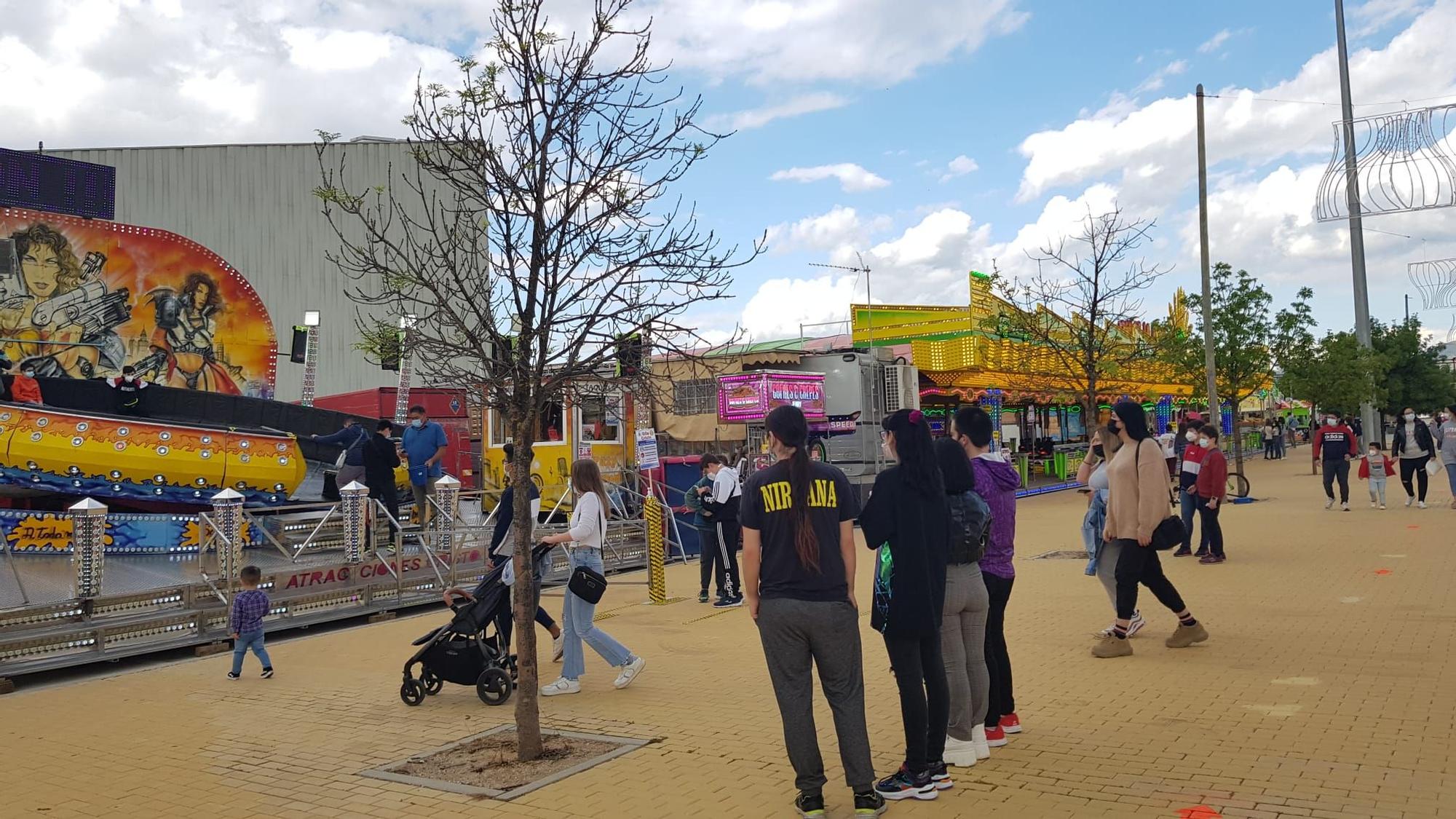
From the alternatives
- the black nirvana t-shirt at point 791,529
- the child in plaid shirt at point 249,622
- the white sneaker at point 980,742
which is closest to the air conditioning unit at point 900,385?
the child in plaid shirt at point 249,622

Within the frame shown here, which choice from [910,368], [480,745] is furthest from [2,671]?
[910,368]

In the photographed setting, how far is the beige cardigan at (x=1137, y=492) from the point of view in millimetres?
7539

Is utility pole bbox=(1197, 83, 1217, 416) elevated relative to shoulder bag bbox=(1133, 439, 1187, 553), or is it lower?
elevated

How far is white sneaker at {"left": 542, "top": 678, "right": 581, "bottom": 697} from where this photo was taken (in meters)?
7.66

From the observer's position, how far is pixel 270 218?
1430 inches

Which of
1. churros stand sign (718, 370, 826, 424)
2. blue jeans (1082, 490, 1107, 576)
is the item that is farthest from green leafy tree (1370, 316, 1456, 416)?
blue jeans (1082, 490, 1107, 576)

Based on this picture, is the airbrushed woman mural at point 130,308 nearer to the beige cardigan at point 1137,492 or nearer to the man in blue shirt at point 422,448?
the man in blue shirt at point 422,448

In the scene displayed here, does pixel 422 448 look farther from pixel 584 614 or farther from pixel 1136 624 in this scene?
pixel 1136 624

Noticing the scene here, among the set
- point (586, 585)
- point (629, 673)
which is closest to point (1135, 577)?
point (629, 673)

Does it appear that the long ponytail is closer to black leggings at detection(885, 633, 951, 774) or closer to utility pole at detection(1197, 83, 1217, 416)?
black leggings at detection(885, 633, 951, 774)

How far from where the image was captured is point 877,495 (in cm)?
495

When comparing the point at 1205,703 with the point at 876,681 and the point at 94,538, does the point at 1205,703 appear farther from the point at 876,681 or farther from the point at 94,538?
the point at 94,538

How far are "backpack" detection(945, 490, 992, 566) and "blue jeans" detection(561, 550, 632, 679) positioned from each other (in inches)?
122

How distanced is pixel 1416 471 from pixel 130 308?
95.8 feet
